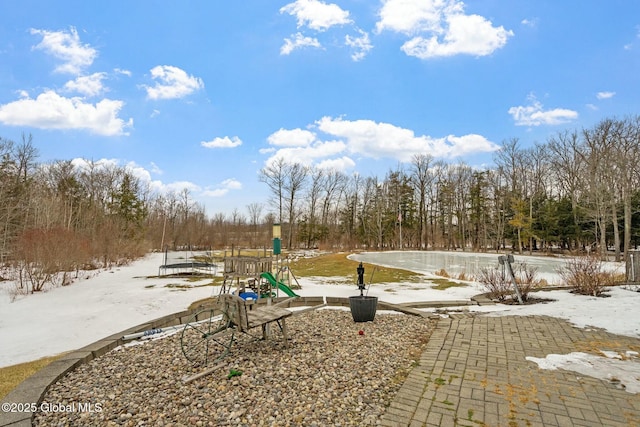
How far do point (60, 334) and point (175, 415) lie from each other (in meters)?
4.70

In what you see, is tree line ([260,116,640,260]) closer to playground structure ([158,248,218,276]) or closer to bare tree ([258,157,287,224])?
bare tree ([258,157,287,224])

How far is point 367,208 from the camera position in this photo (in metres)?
40.2

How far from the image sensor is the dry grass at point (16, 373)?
350cm

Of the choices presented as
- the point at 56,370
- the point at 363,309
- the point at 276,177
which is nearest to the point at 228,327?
the point at 56,370

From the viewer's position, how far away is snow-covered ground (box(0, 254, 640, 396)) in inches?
198

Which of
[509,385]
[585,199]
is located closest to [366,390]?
[509,385]

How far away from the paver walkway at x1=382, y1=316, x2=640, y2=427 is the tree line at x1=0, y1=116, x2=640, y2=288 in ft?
39.0

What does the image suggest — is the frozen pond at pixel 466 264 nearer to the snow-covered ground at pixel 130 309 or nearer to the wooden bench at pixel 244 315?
the snow-covered ground at pixel 130 309

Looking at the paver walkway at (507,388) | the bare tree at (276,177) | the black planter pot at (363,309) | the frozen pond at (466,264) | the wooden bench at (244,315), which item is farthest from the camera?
the bare tree at (276,177)

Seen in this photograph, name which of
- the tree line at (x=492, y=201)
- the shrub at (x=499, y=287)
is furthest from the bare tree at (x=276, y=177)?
the shrub at (x=499, y=287)

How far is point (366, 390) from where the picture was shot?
2.83 metres

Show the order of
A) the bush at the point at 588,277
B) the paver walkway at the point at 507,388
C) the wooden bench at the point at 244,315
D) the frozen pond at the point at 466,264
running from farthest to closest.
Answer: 1. the frozen pond at the point at 466,264
2. the bush at the point at 588,277
3. the wooden bench at the point at 244,315
4. the paver walkway at the point at 507,388

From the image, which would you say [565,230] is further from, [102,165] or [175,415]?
[102,165]

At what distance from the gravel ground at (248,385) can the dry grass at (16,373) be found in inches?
31.2
